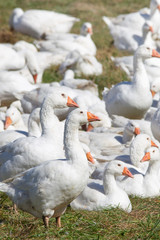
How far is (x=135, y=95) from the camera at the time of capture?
32.1 ft

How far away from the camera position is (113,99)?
400 inches

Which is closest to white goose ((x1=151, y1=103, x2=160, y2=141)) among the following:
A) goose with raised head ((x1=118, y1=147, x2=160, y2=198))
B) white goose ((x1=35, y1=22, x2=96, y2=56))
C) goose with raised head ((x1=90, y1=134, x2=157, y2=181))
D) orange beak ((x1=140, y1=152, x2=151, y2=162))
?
goose with raised head ((x1=90, y1=134, x2=157, y2=181))

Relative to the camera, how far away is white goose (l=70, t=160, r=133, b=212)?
21.2 ft

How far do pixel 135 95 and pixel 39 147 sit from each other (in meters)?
4.04

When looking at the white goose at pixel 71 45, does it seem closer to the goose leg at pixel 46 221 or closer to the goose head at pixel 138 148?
the goose head at pixel 138 148

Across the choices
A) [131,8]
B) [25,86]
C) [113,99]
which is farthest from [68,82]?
[131,8]

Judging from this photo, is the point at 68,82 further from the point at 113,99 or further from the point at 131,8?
the point at 131,8

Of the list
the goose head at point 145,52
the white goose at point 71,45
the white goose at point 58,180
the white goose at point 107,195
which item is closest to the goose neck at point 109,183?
the white goose at point 107,195

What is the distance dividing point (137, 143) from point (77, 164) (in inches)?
102

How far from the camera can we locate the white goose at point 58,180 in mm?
5117

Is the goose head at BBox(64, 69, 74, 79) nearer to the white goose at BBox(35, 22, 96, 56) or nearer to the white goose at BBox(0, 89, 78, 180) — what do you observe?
the white goose at BBox(35, 22, 96, 56)

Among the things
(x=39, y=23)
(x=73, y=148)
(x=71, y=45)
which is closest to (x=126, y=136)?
(x=73, y=148)

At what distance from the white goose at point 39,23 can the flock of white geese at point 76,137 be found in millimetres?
3516

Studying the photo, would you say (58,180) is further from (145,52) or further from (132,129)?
(145,52)
